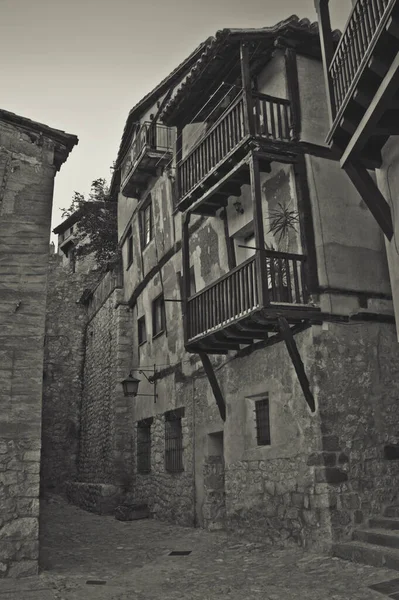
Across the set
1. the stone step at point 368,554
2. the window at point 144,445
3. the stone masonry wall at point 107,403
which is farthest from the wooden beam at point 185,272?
the stone masonry wall at point 107,403

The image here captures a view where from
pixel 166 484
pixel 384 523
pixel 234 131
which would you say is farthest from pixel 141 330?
pixel 384 523

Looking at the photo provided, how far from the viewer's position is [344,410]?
858 centimetres

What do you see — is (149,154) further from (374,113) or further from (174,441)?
(374,113)

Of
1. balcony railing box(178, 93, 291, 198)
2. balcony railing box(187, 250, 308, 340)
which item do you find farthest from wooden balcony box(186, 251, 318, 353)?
balcony railing box(178, 93, 291, 198)

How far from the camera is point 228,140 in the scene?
1016 centimetres

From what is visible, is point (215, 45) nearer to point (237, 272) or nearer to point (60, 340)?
point (237, 272)

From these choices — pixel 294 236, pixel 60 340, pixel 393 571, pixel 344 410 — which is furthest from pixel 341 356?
pixel 60 340

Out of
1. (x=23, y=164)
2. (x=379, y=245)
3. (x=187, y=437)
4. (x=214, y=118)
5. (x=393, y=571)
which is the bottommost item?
(x=393, y=571)

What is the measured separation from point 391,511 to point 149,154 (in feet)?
33.8

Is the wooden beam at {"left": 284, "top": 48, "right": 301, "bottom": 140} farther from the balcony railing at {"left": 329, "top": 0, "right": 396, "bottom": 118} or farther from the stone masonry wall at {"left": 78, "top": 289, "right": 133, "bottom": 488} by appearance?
the stone masonry wall at {"left": 78, "top": 289, "right": 133, "bottom": 488}

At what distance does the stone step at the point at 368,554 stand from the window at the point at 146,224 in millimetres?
10012

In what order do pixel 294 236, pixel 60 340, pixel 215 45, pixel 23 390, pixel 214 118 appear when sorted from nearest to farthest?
pixel 23 390 → pixel 294 236 → pixel 215 45 → pixel 214 118 → pixel 60 340

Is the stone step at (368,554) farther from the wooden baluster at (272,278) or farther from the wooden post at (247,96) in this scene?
the wooden post at (247,96)

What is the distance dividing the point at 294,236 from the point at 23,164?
14.0 feet
